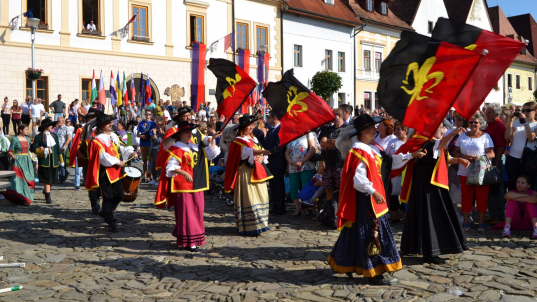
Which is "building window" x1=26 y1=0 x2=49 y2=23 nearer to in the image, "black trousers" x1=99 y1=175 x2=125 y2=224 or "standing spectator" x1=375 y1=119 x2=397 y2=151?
"black trousers" x1=99 y1=175 x2=125 y2=224

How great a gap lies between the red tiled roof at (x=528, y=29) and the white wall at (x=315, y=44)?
29.4 metres

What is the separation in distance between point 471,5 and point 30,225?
4772 cm

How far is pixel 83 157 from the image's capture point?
984 cm

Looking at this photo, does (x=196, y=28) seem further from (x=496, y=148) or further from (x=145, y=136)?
(x=496, y=148)

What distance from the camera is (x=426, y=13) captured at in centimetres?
4531

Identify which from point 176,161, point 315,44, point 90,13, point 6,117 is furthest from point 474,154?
point 315,44

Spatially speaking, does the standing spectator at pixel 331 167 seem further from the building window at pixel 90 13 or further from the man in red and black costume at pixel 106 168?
the building window at pixel 90 13

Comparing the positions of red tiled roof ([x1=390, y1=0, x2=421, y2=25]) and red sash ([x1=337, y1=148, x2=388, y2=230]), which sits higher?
red tiled roof ([x1=390, y1=0, x2=421, y2=25])

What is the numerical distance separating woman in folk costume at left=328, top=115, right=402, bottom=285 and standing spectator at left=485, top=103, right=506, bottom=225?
407 cm

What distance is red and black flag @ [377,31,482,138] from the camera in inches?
206

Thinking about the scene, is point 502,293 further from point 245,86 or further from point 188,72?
point 188,72

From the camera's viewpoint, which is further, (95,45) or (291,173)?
(95,45)

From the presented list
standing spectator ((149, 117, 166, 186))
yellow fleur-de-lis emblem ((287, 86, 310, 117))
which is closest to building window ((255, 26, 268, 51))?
standing spectator ((149, 117, 166, 186))

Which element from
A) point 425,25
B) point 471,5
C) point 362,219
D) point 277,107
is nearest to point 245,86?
point 277,107
